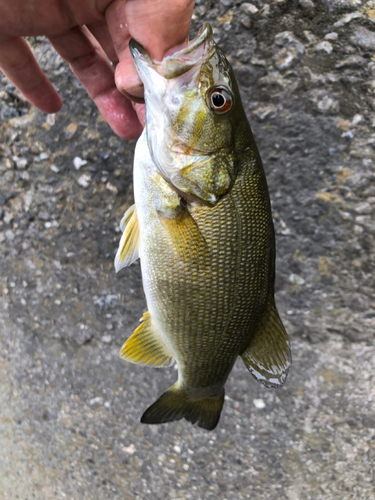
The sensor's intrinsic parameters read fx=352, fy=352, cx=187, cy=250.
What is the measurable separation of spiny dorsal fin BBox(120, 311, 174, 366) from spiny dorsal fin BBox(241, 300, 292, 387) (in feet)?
0.94

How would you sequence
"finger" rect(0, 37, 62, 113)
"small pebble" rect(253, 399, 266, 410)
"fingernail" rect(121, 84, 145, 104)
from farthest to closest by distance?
"small pebble" rect(253, 399, 266, 410) → "finger" rect(0, 37, 62, 113) → "fingernail" rect(121, 84, 145, 104)

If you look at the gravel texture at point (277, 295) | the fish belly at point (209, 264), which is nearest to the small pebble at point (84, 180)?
the gravel texture at point (277, 295)

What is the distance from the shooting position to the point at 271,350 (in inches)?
43.2

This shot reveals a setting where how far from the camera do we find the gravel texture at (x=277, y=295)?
1.39 meters

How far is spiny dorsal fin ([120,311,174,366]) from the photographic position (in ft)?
3.79

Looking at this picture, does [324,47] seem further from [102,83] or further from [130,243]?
[130,243]

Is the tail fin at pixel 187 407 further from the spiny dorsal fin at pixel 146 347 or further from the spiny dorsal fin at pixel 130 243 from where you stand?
the spiny dorsal fin at pixel 130 243

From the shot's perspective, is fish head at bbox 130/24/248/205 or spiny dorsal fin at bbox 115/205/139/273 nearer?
fish head at bbox 130/24/248/205

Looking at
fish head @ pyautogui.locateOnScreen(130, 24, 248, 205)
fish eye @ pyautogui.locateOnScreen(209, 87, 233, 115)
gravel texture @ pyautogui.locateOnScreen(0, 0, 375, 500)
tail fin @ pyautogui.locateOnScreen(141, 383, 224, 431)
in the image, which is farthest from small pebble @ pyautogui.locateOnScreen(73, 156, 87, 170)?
tail fin @ pyautogui.locateOnScreen(141, 383, 224, 431)

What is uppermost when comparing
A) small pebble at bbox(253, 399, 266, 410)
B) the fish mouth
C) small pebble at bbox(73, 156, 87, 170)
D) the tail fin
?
the fish mouth

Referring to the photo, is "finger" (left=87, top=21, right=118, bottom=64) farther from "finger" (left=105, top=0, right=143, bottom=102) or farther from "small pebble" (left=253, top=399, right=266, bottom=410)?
"small pebble" (left=253, top=399, right=266, bottom=410)

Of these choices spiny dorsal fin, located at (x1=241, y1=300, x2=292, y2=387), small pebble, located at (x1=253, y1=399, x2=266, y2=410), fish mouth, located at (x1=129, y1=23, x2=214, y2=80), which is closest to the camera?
fish mouth, located at (x1=129, y1=23, x2=214, y2=80)

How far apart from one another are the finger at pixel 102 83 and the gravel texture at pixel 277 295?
0.13 metres

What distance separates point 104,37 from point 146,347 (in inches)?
42.1
